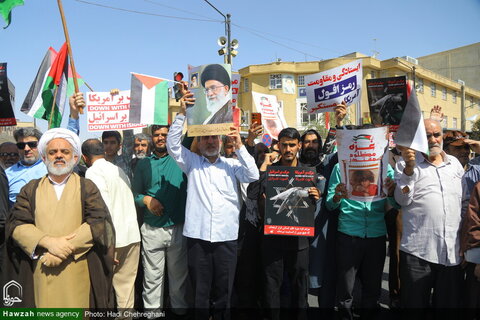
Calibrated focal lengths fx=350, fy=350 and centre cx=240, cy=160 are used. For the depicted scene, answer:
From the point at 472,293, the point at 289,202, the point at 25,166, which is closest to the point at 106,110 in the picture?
the point at 25,166

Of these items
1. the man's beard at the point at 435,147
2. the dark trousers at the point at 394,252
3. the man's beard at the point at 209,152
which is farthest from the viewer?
the dark trousers at the point at 394,252

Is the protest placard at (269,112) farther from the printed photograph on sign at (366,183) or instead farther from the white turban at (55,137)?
the white turban at (55,137)

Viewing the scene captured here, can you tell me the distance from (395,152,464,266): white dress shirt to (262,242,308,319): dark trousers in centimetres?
103

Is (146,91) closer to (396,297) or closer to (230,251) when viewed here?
(230,251)

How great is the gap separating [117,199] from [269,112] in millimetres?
3927

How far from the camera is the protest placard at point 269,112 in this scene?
22.4 ft

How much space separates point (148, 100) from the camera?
15.9ft

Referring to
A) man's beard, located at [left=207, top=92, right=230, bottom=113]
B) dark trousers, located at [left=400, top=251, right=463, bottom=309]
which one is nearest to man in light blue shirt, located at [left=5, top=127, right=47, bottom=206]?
man's beard, located at [left=207, top=92, right=230, bottom=113]

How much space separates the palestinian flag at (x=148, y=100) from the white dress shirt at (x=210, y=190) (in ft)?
4.41

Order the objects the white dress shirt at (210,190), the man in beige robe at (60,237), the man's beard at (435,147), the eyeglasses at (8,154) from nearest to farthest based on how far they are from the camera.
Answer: the man in beige robe at (60,237) < the man's beard at (435,147) < the white dress shirt at (210,190) < the eyeglasses at (8,154)

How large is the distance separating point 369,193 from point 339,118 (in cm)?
120

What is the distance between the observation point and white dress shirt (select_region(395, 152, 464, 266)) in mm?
3277

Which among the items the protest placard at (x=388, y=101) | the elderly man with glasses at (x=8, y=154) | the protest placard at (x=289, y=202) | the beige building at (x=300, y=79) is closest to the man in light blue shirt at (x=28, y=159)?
the elderly man with glasses at (x=8, y=154)

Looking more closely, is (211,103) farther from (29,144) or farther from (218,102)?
(29,144)
